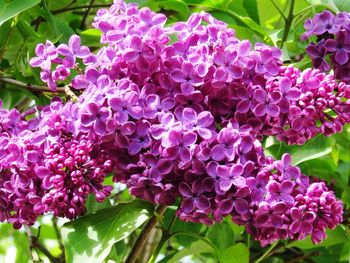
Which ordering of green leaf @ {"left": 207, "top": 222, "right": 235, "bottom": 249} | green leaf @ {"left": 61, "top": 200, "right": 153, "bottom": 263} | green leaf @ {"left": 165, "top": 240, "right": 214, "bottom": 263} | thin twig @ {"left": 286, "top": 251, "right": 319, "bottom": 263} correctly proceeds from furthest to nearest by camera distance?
thin twig @ {"left": 286, "top": 251, "right": 319, "bottom": 263} < green leaf @ {"left": 207, "top": 222, "right": 235, "bottom": 249} < green leaf @ {"left": 165, "top": 240, "right": 214, "bottom": 263} < green leaf @ {"left": 61, "top": 200, "right": 153, "bottom": 263}

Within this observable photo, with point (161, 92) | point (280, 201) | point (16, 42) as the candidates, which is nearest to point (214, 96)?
point (161, 92)

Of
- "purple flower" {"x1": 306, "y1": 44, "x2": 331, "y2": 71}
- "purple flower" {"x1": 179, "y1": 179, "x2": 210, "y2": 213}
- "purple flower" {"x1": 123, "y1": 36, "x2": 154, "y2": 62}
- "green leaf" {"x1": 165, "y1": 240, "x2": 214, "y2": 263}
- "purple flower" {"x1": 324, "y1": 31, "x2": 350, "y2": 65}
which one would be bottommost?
"green leaf" {"x1": 165, "y1": 240, "x2": 214, "y2": 263}

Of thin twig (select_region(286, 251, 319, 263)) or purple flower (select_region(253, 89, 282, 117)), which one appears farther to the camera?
thin twig (select_region(286, 251, 319, 263))

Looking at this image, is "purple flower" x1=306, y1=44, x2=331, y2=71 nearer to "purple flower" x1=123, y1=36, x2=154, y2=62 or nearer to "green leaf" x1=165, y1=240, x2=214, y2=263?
"purple flower" x1=123, y1=36, x2=154, y2=62

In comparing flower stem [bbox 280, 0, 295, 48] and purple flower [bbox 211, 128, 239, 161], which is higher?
purple flower [bbox 211, 128, 239, 161]

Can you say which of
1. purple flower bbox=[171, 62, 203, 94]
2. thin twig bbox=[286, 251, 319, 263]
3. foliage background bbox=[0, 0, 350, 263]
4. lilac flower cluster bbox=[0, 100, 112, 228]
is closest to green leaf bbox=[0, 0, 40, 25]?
foliage background bbox=[0, 0, 350, 263]

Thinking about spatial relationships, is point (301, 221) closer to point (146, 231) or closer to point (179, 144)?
point (179, 144)

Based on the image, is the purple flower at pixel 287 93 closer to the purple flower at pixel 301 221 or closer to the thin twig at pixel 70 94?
the purple flower at pixel 301 221

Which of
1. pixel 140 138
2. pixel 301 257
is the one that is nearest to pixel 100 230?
pixel 140 138
